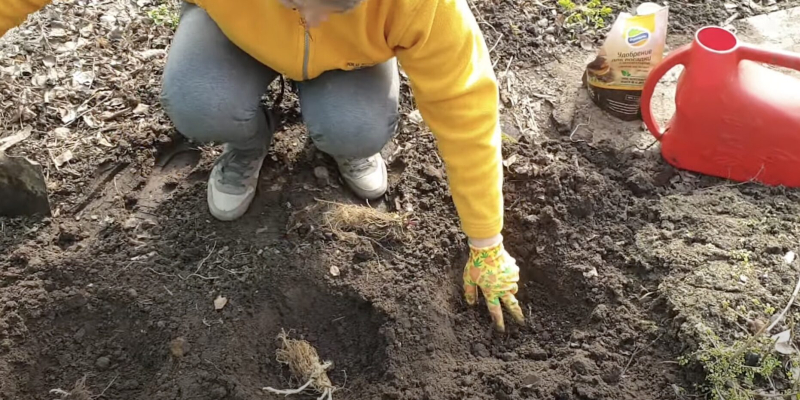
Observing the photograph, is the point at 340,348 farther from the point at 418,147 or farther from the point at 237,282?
the point at 418,147

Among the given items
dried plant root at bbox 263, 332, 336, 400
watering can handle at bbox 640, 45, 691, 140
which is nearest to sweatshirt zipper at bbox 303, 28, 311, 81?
dried plant root at bbox 263, 332, 336, 400

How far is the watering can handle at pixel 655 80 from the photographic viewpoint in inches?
84.6

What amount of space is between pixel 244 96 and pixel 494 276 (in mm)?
769

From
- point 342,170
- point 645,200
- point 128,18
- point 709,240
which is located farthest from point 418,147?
point 128,18

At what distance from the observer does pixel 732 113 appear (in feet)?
7.00

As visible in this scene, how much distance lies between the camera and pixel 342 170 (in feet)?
7.12

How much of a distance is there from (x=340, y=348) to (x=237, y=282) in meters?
0.32

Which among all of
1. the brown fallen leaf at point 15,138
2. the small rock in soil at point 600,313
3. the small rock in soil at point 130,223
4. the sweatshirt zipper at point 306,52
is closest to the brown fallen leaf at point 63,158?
the brown fallen leaf at point 15,138

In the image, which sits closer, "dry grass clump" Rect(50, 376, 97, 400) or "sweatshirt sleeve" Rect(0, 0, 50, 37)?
"sweatshirt sleeve" Rect(0, 0, 50, 37)

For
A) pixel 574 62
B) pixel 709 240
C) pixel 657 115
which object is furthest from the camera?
pixel 574 62

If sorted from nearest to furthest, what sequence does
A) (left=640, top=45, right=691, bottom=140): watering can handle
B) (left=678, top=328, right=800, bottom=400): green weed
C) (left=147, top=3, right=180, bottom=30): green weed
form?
(left=678, top=328, right=800, bottom=400): green weed, (left=640, top=45, right=691, bottom=140): watering can handle, (left=147, top=3, right=180, bottom=30): green weed

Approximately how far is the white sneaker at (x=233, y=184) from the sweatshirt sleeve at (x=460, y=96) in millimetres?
601

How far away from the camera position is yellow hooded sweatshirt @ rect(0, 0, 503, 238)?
1585 millimetres

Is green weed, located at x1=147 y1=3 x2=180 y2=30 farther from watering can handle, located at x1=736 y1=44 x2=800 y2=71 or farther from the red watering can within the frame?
watering can handle, located at x1=736 y1=44 x2=800 y2=71
